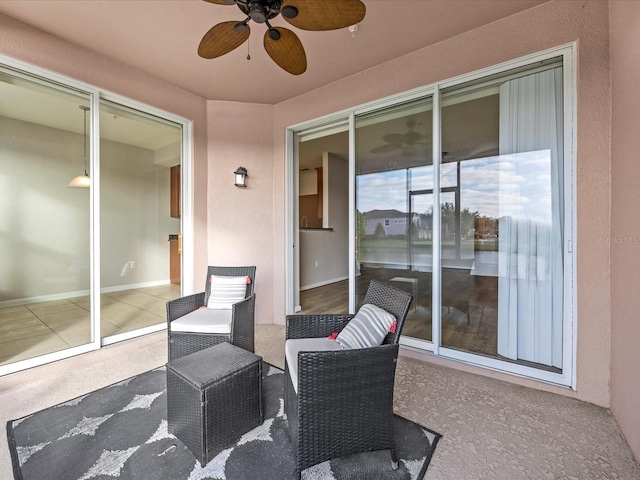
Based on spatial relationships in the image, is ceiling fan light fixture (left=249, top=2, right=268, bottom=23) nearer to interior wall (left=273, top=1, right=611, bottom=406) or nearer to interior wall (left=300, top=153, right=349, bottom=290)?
interior wall (left=273, top=1, right=611, bottom=406)

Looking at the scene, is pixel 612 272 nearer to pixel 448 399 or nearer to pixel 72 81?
pixel 448 399

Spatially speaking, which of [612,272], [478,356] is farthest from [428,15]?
[478,356]

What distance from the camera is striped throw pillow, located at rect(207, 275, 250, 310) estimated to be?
2.69 metres

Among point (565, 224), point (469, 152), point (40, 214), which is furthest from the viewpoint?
point (40, 214)

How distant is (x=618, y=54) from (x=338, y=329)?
2.53m

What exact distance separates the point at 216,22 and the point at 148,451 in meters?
3.10

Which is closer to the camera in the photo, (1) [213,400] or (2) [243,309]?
(1) [213,400]

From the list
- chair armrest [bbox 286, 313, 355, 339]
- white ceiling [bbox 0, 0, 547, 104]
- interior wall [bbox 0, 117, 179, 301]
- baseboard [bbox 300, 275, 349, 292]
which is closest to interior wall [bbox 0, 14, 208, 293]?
white ceiling [bbox 0, 0, 547, 104]

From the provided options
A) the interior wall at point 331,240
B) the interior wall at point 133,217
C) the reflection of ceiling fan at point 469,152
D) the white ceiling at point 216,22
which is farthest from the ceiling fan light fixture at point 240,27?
the interior wall at point 331,240

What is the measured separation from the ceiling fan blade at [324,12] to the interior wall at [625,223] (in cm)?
157

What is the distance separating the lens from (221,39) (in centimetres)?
176

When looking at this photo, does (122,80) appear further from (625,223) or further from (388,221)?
(625,223)

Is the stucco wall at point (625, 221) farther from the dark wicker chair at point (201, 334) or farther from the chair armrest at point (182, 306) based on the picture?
the chair armrest at point (182, 306)

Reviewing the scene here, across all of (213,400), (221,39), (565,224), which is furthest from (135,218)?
(565,224)
